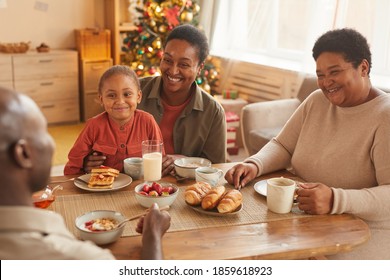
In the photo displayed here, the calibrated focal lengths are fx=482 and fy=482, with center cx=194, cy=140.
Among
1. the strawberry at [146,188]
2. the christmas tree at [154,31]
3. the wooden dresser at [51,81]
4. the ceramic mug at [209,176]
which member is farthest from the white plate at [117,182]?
the wooden dresser at [51,81]

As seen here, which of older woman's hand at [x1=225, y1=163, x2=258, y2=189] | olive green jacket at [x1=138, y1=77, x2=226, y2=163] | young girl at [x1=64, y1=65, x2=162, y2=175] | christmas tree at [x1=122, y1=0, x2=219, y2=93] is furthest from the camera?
christmas tree at [x1=122, y1=0, x2=219, y2=93]

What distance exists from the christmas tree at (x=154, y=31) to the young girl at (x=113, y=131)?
10.5 ft

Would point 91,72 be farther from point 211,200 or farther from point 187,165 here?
point 211,200

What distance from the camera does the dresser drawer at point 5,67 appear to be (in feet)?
17.2

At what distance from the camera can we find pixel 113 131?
197 cm

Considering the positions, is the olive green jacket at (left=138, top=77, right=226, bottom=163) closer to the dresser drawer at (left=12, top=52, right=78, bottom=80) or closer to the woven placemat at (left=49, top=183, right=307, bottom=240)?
the woven placemat at (left=49, top=183, right=307, bottom=240)

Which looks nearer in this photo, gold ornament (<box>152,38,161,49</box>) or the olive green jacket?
the olive green jacket

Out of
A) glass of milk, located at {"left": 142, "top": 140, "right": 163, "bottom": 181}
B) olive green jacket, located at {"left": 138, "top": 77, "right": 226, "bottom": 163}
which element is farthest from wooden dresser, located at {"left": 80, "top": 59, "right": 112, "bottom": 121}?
glass of milk, located at {"left": 142, "top": 140, "right": 163, "bottom": 181}

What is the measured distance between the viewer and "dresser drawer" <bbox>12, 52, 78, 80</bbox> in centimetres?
534

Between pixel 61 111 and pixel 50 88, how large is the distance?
299 mm

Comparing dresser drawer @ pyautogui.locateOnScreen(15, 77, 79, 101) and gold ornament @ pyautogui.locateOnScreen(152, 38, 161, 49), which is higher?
gold ornament @ pyautogui.locateOnScreen(152, 38, 161, 49)

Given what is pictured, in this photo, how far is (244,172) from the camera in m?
1.85

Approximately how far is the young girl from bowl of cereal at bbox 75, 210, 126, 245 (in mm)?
511

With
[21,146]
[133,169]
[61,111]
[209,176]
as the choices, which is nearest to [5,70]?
[61,111]
